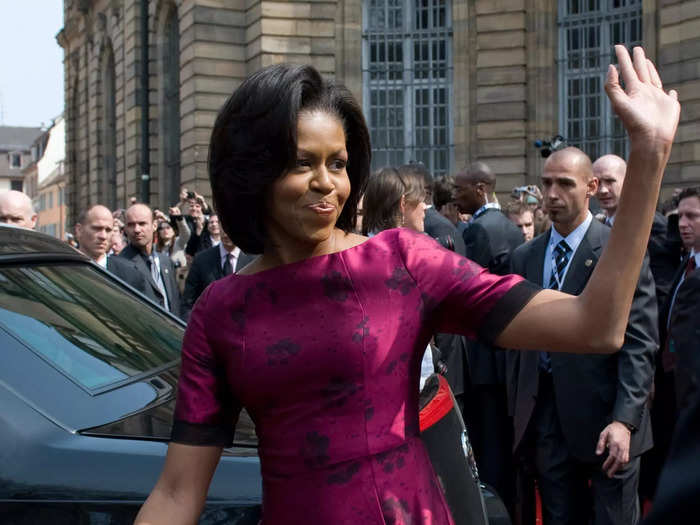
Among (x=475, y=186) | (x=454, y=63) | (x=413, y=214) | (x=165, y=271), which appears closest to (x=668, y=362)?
(x=413, y=214)

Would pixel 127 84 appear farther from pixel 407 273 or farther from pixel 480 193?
pixel 407 273

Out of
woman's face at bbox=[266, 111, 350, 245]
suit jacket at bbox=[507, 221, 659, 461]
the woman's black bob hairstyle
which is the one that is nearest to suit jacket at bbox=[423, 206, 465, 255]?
suit jacket at bbox=[507, 221, 659, 461]

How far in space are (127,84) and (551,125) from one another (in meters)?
15.2

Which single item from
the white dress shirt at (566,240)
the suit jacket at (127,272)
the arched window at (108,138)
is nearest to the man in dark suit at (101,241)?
the suit jacket at (127,272)

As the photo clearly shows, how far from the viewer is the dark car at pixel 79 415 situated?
2.30 metres

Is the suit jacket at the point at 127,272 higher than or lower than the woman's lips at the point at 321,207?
lower

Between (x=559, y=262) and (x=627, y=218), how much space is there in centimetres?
298

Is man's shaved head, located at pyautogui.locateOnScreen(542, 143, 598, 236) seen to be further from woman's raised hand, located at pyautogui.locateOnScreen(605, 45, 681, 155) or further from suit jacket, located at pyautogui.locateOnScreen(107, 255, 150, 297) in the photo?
suit jacket, located at pyautogui.locateOnScreen(107, 255, 150, 297)

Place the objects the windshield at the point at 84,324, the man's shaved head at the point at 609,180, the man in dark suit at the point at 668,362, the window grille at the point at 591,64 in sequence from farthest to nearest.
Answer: the window grille at the point at 591,64 → the man's shaved head at the point at 609,180 → the man in dark suit at the point at 668,362 → the windshield at the point at 84,324

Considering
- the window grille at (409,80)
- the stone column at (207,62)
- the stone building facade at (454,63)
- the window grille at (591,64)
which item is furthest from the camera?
the stone column at (207,62)

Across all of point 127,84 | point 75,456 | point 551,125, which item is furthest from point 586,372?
point 127,84

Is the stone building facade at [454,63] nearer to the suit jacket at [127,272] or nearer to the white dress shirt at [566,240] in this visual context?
the suit jacket at [127,272]

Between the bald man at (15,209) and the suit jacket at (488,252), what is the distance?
3.14 m

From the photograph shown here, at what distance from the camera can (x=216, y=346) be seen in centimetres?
189
